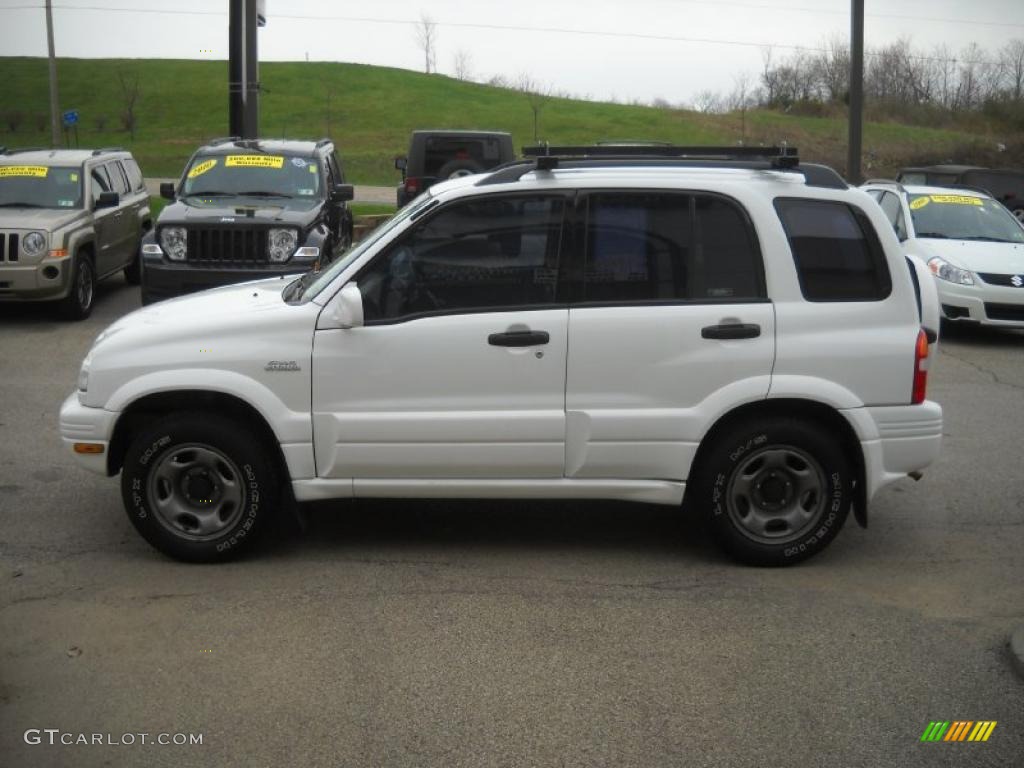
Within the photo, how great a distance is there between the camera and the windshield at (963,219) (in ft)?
48.2

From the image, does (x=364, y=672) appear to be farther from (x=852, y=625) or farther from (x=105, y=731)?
(x=852, y=625)

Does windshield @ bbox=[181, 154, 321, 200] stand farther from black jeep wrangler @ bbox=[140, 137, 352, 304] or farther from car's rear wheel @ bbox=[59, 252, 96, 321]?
car's rear wheel @ bbox=[59, 252, 96, 321]

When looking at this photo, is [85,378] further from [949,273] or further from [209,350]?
[949,273]

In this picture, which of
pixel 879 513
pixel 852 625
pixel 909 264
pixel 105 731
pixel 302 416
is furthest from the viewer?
pixel 879 513

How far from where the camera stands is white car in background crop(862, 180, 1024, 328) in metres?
13.4

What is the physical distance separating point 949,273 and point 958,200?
6.86ft

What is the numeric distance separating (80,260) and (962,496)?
33.1ft

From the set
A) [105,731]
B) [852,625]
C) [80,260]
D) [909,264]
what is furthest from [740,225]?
[80,260]

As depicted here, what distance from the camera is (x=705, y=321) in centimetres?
584

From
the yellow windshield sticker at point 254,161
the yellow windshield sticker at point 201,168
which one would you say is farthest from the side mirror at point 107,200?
the yellow windshield sticker at point 254,161

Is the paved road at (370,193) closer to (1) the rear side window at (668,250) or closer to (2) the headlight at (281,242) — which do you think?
(2) the headlight at (281,242)

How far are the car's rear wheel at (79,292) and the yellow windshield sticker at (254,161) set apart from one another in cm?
197

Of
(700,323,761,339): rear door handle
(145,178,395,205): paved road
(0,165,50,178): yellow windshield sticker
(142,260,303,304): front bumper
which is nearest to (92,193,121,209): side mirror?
(0,165,50,178): yellow windshield sticker

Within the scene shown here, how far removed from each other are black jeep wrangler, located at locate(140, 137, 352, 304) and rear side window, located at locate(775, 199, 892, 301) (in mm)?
7306
